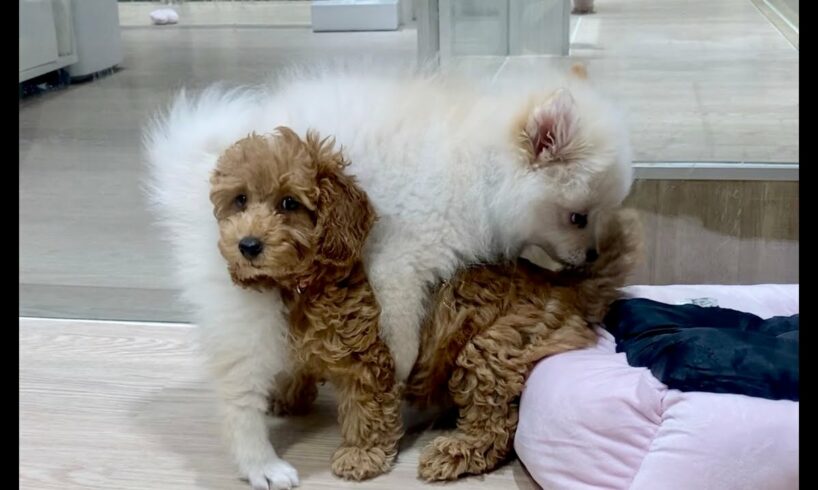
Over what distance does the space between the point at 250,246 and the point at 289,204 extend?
0.08 m

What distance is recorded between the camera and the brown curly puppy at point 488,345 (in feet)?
4.49

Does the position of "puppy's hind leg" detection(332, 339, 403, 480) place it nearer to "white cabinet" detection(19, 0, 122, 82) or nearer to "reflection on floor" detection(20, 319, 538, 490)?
"reflection on floor" detection(20, 319, 538, 490)

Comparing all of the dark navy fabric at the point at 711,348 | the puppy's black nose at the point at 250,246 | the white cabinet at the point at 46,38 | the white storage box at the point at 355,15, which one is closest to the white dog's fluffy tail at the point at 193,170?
the puppy's black nose at the point at 250,246

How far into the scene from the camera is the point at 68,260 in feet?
7.13

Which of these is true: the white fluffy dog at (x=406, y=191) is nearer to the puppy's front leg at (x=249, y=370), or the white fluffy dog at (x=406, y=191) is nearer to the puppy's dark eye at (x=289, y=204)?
the puppy's front leg at (x=249, y=370)

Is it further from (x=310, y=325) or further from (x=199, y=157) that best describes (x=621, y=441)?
(x=199, y=157)

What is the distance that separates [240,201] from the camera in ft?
4.24

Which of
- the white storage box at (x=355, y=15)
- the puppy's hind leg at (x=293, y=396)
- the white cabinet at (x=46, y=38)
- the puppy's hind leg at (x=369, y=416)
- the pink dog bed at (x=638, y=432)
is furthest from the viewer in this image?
the white cabinet at (x=46, y=38)

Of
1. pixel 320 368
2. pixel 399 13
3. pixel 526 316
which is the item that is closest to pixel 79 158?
pixel 399 13

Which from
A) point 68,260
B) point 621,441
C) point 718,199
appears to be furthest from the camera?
point 68,260

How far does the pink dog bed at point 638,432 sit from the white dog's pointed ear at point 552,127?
306 millimetres

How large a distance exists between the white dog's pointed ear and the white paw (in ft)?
1.98

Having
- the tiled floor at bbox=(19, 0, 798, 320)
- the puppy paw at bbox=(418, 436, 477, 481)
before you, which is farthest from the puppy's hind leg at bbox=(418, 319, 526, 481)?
the tiled floor at bbox=(19, 0, 798, 320)

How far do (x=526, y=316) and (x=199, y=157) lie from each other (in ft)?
1.81
